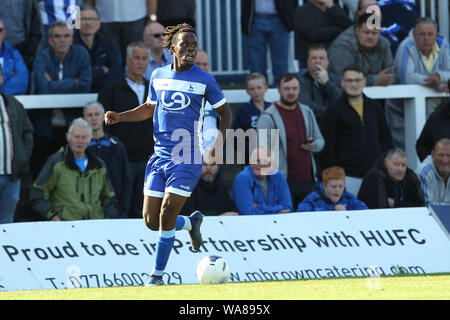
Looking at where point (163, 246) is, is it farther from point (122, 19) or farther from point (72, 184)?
point (122, 19)

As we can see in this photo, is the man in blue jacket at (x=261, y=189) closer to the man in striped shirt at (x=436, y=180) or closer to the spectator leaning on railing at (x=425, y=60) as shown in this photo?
the man in striped shirt at (x=436, y=180)

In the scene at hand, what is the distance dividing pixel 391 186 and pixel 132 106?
10.2 feet

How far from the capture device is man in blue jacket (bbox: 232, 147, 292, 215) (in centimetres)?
1106

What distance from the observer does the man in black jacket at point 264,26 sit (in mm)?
13164

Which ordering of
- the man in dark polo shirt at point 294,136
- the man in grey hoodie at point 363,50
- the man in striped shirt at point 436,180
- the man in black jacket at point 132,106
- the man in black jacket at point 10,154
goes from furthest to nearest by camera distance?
the man in grey hoodie at point 363,50
the man in striped shirt at point 436,180
the man in dark polo shirt at point 294,136
the man in black jacket at point 132,106
the man in black jacket at point 10,154

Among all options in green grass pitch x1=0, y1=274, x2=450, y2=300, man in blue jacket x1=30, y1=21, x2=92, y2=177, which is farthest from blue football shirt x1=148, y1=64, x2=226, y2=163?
man in blue jacket x1=30, y1=21, x2=92, y2=177

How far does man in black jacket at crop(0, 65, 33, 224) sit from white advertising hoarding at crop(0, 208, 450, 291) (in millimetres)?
1439

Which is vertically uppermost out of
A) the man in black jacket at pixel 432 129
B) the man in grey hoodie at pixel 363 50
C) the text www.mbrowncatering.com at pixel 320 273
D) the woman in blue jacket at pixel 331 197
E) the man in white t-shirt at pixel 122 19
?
the man in white t-shirt at pixel 122 19

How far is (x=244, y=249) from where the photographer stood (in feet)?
33.1

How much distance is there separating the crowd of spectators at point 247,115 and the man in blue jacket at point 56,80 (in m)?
0.01

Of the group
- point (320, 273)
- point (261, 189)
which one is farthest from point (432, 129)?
point (320, 273)

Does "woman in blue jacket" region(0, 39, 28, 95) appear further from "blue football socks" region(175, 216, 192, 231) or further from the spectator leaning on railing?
the spectator leaning on railing

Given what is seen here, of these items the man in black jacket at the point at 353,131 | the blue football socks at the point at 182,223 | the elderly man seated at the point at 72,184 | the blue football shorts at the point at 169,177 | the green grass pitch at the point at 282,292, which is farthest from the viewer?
the man in black jacket at the point at 353,131

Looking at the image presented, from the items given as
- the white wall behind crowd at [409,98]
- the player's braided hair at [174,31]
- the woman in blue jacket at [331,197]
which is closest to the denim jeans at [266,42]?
the white wall behind crowd at [409,98]
